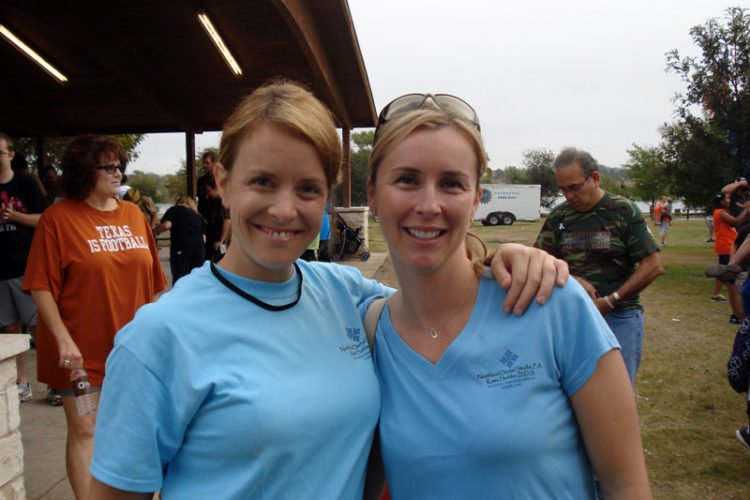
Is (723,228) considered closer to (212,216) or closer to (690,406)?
(690,406)

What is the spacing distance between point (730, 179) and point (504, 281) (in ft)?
47.3

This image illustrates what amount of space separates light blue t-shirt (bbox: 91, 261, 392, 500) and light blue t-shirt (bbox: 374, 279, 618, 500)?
148 mm

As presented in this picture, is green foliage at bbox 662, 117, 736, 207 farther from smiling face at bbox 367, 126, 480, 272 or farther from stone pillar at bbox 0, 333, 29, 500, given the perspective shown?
stone pillar at bbox 0, 333, 29, 500

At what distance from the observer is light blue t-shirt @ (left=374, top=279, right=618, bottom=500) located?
1.32 meters

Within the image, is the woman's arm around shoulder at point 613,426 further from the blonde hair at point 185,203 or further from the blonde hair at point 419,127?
the blonde hair at point 185,203

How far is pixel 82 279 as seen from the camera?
2.92 metres

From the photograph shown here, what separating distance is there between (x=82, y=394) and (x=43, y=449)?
148 centimetres

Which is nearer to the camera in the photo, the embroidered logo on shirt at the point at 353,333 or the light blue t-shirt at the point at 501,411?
the light blue t-shirt at the point at 501,411

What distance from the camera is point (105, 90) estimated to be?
985 cm

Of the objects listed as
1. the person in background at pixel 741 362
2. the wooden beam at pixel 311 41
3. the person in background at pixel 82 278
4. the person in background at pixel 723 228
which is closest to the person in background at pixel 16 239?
the person in background at pixel 82 278

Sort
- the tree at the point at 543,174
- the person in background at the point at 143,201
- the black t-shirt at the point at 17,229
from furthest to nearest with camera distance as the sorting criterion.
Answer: the tree at the point at 543,174 < the person in background at the point at 143,201 < the black t-shirt at the point at 17,229

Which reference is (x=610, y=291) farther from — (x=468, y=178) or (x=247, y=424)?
(x=247, y=424)

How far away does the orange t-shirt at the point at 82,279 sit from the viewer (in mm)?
2857

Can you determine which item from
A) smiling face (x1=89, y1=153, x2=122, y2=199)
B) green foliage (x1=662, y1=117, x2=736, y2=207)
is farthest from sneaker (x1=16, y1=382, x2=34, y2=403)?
green foliage (x1=662, y1=117, x2=736, y2=207)
